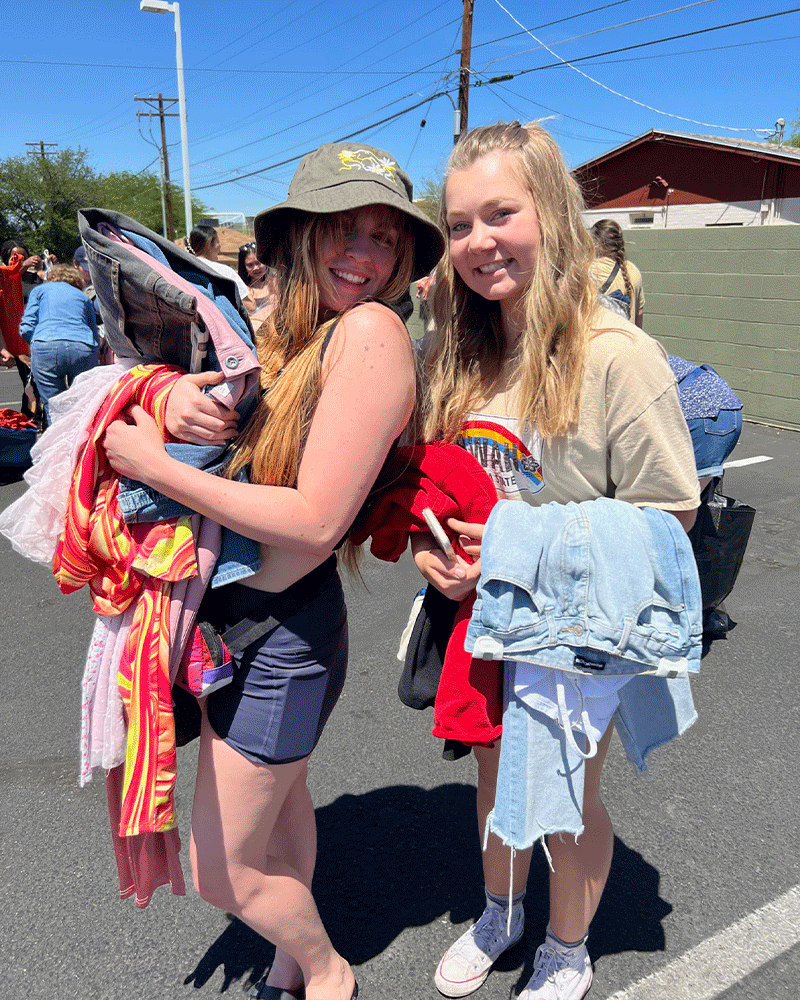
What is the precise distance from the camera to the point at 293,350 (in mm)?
1592

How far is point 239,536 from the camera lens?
152 centimetres

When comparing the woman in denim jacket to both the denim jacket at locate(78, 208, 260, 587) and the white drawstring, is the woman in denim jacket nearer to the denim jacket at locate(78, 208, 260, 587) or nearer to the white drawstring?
the white drawstring

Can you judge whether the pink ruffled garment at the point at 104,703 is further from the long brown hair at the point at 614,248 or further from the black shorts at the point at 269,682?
the long brown hair at the point at 614,248

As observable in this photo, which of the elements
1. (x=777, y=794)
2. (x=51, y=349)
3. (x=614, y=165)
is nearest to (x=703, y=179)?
(x=614, y=165)

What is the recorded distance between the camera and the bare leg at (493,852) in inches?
75.3

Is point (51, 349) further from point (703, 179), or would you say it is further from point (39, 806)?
point (703, 179)

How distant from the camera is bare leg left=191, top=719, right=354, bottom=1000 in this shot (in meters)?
1.59

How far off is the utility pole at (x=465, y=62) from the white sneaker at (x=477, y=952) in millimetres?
19338

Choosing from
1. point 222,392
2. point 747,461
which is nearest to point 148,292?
point 222,392

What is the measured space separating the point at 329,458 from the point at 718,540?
2.81m

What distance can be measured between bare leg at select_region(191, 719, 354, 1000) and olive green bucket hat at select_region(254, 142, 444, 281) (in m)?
1.06

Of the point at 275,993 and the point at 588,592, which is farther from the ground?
the point at 588,592

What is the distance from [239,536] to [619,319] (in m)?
0.91

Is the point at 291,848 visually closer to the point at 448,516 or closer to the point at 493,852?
the point at 493,852
